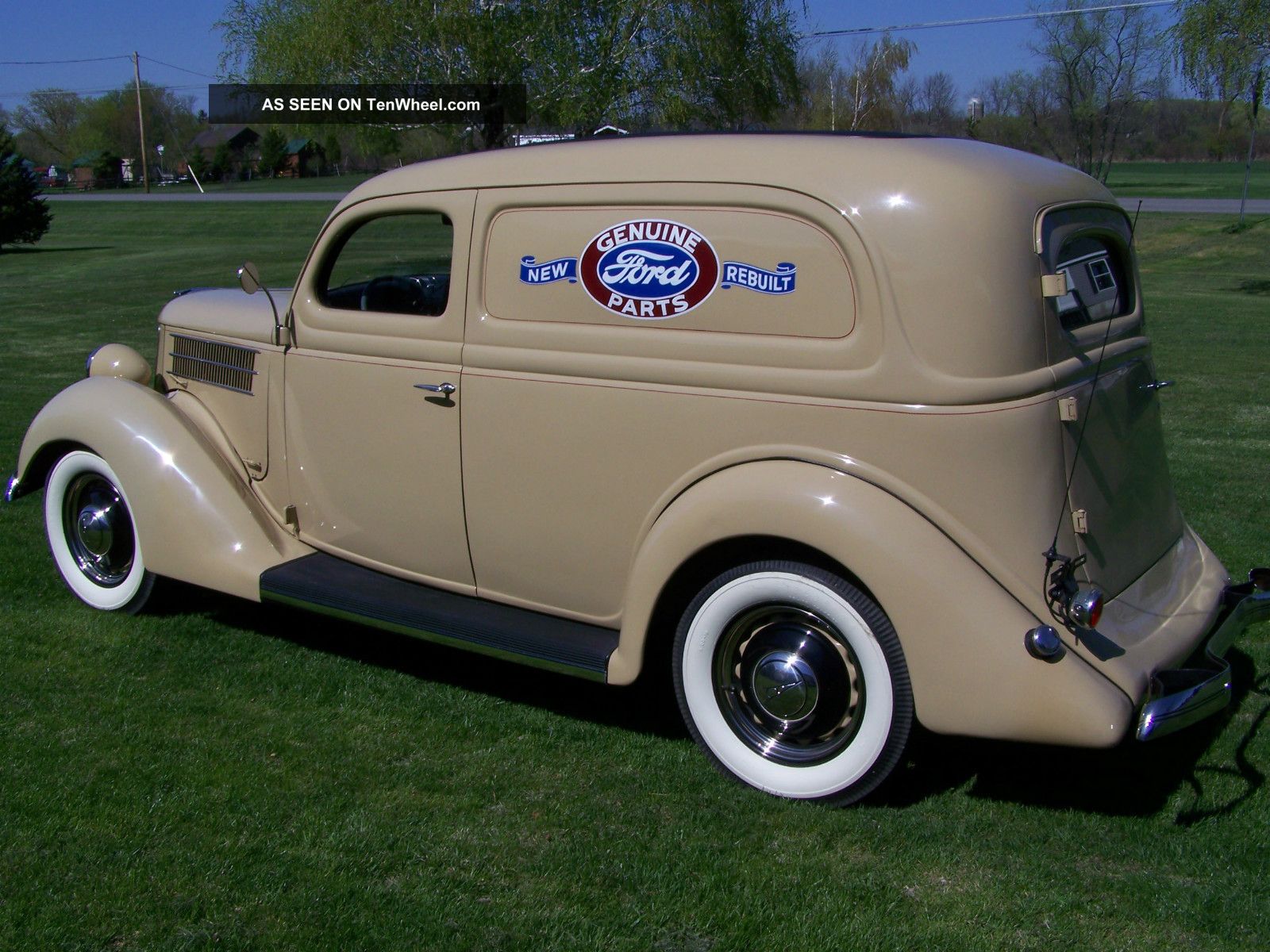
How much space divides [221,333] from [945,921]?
362 cm

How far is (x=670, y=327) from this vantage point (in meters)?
3.59

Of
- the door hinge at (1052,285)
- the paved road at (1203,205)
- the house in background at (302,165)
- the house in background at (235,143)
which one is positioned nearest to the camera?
the door hinge at (1052,285)

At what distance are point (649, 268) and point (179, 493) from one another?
2.20 m

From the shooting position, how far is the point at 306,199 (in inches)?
1756

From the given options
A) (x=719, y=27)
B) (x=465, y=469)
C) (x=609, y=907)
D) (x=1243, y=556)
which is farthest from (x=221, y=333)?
(x=719, y=27)

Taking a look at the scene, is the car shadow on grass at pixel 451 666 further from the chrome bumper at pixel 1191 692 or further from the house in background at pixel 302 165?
the house in background at pixel 302 165

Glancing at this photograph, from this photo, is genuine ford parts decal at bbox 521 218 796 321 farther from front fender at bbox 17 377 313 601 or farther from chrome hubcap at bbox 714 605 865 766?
front fender at bbox 17 377 313 601

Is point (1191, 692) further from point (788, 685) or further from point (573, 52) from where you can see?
point (573, 52)

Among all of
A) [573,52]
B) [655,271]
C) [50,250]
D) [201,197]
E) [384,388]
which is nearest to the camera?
[655,271]

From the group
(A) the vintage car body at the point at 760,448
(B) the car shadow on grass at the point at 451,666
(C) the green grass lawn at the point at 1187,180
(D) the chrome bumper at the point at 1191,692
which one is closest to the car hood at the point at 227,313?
(A) the vintage car body at the point at 760,448

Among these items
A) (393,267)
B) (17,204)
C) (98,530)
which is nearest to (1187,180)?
(17,204)

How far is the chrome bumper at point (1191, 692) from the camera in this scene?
3.08 meters

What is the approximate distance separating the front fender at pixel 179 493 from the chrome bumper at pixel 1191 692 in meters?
3.09

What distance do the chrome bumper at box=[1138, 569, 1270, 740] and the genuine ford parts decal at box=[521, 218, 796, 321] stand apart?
4.91 feet
